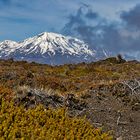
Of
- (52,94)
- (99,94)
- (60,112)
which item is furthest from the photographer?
(99,94)

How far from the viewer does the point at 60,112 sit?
14195 millimetres

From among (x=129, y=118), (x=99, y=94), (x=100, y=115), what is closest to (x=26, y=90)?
(x=100, y=115)

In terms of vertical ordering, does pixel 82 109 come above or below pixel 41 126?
above

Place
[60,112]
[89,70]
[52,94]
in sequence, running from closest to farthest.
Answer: [60,112] → [52,94] → [89,70]

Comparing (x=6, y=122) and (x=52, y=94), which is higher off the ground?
(x=52, y=94)

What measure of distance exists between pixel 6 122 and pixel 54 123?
1509 mm

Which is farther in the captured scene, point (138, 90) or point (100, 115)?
point (138, 90)

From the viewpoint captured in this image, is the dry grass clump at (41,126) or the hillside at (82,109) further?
the hillside at (82,109)

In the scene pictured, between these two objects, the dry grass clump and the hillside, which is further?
the hillside

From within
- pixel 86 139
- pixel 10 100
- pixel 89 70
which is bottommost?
pixel 86 139

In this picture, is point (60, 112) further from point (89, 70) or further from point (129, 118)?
point (89, 70)

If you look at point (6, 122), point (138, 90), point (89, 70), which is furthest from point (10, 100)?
point (89, 70)

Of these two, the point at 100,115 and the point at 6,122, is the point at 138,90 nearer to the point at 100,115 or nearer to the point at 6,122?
the point at 100,115

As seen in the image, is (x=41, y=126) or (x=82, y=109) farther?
(x=82, y=109)
